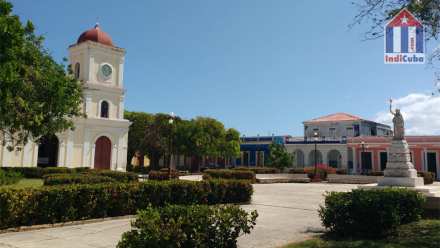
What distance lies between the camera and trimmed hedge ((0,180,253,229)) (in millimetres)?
9561

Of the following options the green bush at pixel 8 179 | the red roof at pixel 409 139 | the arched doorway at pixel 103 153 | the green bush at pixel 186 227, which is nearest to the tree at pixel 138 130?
the arched doorway at pixel 103 153

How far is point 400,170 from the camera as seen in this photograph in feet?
51.1

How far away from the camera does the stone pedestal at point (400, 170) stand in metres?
15.2

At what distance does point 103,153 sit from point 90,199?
28692mm

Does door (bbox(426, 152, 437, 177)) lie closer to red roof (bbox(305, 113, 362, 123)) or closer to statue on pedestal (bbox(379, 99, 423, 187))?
red roof (bbox(305, 113, 362, 123))

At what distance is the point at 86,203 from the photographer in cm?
1085

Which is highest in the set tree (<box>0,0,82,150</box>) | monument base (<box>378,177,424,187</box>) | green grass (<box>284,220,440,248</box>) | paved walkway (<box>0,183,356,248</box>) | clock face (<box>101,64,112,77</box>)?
clock face (<box>101,64,112,77</box>)

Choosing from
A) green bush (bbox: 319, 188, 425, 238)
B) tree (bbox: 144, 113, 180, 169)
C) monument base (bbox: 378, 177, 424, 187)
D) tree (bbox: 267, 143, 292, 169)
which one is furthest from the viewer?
tree (bbox: 144, 113, 180, 169)

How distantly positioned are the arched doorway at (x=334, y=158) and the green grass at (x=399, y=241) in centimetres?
4827

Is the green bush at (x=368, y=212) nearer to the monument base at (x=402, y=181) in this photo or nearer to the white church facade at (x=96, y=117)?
the monument base at (x=402, y=181)

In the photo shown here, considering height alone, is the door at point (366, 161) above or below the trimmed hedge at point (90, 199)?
above

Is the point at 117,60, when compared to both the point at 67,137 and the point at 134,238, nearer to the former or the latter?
the point at 67,137

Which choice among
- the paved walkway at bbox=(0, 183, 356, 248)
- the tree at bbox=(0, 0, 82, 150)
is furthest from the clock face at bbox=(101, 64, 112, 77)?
the paved walkway at bbox=(0, 183, 356, 248)

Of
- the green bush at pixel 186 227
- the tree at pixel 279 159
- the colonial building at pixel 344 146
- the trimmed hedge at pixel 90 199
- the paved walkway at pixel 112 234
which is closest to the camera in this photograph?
the green bush at pixel 186 227
